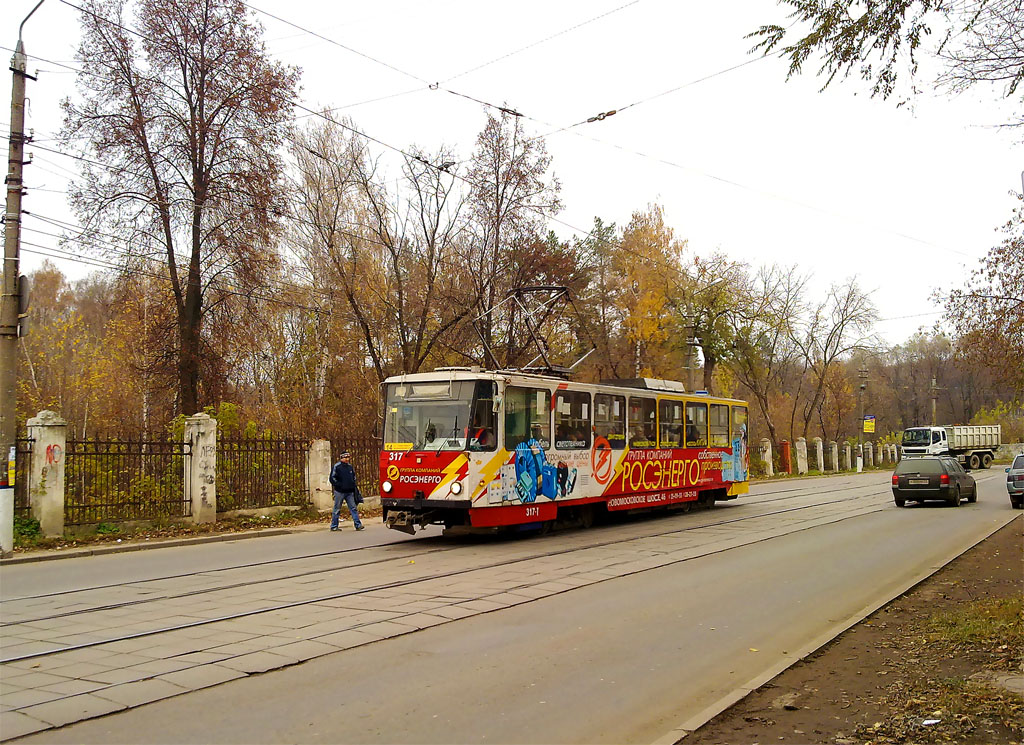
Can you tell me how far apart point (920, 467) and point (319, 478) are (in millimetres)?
18320

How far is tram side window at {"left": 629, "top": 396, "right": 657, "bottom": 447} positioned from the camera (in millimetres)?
19984

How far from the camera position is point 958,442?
2295 inches

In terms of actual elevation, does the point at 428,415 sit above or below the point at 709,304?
below

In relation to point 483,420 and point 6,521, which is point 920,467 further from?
point 6,521

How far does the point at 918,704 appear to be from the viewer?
608 centimetres

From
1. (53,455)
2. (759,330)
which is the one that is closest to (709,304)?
(759,330)

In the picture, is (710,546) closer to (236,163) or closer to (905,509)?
(905,509)

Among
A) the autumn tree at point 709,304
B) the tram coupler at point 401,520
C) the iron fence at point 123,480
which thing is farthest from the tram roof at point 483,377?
the autumn tree at point 709,304

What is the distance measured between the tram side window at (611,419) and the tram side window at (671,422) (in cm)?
197

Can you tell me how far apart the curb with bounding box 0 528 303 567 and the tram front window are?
435cm

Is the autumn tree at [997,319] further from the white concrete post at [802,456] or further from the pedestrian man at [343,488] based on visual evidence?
the white concrete post at [802,456]

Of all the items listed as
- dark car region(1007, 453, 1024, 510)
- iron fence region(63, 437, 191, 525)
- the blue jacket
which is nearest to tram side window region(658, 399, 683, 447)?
the blue jacket

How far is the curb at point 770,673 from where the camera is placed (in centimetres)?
563

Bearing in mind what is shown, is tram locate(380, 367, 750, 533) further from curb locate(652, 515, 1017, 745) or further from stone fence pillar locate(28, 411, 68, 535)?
curb locate(652, 515, 1017, 745)
